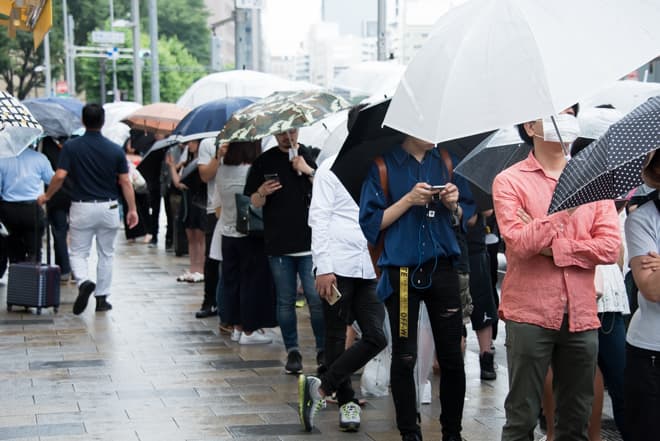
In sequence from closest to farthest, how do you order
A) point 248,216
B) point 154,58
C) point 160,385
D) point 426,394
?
point 426,394 < point 160,385 < point 248,216 < point 154,58

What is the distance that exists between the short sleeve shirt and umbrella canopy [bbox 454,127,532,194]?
161 cm

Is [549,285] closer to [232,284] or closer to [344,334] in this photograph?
[344,334]

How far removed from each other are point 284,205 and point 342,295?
145 cm

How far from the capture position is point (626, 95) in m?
8.76

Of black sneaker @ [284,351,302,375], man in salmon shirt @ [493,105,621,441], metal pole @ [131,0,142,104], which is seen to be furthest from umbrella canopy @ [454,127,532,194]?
metal pole @ [131,0,142,104]

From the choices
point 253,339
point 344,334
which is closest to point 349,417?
point 344,334

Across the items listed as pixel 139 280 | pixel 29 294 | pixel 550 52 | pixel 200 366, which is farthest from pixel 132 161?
pixel 550 52

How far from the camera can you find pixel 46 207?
13.6 m

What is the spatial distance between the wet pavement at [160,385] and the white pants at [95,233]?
1.38 ft

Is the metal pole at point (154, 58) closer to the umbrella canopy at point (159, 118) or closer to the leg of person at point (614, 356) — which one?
the umbrella canopy at point (159, 118)

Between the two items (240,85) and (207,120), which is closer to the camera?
(207,120)

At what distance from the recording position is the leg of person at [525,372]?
5062mm

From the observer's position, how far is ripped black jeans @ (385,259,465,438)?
5.93m

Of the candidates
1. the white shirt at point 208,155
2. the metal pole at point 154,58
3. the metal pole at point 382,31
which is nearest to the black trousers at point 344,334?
the white shirt at point 208,155
